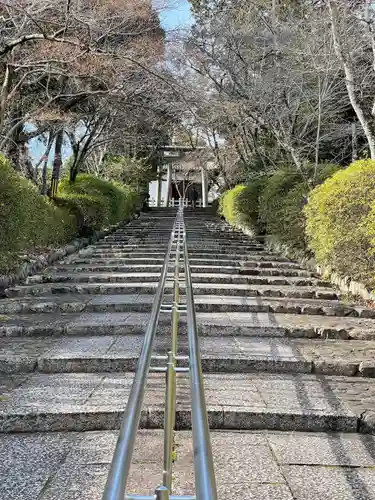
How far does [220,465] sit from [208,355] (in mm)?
1966

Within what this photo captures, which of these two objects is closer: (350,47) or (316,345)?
(316,345)

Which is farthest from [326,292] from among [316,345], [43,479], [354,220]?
[43,479]

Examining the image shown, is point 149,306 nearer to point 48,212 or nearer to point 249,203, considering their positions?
point 48,212

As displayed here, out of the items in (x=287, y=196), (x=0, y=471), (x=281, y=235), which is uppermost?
(x=287, y=196)

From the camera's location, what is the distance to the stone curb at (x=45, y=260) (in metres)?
8.44

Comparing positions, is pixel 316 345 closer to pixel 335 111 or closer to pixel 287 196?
pixel 287 196

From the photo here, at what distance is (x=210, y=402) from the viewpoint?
12.7 feet

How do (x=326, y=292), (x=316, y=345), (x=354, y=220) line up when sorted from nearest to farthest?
(x=316, y=345)
(x=354, y=220)
(x=326, y=292)

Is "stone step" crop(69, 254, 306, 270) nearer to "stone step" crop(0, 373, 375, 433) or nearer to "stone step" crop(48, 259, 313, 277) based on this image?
"stone step" crop(48, 259, 313, 277)

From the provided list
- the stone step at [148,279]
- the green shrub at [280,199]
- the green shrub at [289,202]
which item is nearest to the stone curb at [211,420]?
the stone step at [148,279]

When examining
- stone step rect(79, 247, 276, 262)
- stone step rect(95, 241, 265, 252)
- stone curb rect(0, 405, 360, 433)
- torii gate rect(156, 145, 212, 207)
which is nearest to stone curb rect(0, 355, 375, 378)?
stone curb rect(0, 405, 360, 433)

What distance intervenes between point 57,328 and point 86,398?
209cm

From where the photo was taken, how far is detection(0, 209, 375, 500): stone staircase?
9.48ft

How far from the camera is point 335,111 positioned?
49.9 ft
